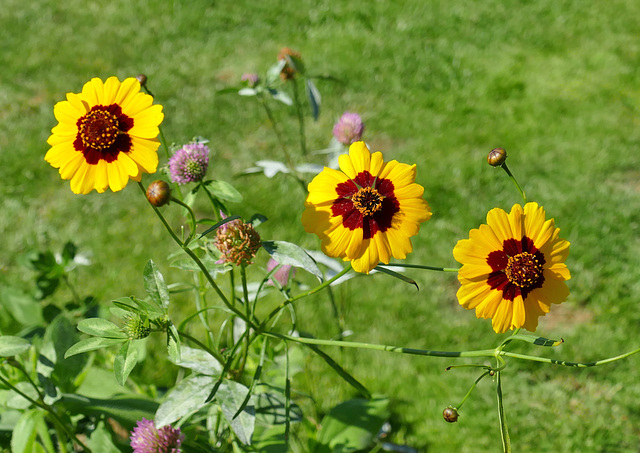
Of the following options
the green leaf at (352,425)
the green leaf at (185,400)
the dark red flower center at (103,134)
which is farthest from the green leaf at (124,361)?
the green leaf at (352,425)

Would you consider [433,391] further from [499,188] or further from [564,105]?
[564,105]

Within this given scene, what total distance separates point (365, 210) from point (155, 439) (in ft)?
2.26

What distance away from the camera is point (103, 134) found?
1.03 metres

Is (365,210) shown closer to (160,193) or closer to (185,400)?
(160,193)

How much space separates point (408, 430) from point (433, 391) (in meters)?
0.19

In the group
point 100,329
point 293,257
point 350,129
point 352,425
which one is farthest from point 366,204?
point 352,425

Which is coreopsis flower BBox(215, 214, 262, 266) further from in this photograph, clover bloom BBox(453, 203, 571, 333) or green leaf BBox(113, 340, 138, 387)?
clover bloom BBox(453, 203, 571, 333)

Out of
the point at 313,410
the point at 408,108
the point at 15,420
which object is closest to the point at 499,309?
the point at 313,410

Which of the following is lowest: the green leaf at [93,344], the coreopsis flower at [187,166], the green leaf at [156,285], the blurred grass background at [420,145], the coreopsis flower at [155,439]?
the coreopsis flower at [155,439]

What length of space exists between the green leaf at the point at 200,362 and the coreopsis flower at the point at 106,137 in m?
0.48

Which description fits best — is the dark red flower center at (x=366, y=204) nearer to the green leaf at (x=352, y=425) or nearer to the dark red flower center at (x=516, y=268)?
the dark red flower center at (x=516, y=268)

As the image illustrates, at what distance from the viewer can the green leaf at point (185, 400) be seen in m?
1.22

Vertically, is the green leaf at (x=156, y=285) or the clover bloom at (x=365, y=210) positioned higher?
the clover bloom at (x=365, y=210)

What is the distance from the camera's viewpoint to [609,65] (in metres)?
3.67
